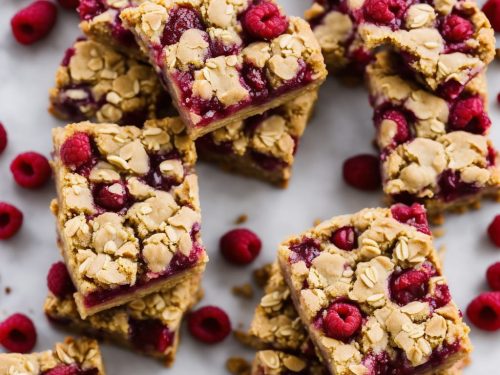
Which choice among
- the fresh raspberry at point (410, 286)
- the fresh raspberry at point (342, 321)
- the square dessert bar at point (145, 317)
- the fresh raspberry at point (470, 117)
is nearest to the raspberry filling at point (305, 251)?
the fresh raspberry at point (342, 321)

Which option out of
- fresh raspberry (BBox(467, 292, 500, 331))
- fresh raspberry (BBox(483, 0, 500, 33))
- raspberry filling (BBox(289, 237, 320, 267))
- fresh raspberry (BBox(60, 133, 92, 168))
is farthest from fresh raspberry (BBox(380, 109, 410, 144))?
fresh raspberry (BBox(60, 133, 92, 168))

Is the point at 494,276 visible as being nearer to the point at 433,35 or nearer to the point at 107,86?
the point at 433,35

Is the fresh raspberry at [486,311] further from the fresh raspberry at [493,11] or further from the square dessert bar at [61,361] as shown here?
the square dessert bar at [61,361]

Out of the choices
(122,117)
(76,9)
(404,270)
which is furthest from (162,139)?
(404,270)

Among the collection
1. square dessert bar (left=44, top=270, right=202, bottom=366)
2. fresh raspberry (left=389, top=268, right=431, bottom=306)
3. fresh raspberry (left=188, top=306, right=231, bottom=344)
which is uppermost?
fresh raspberry (left=389, top=268, right=431, bottom=306)

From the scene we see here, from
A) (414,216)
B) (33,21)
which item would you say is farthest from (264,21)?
(33,21)

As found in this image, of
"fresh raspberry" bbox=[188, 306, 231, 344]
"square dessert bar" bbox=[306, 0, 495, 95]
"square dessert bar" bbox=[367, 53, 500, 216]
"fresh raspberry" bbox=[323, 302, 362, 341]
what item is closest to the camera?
"fresh raspberry" bbox=[323, 302, 362, 341]

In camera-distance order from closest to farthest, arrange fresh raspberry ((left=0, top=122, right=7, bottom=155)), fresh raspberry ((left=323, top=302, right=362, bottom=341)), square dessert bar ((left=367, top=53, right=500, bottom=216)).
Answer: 1. fresh raspberry ((left=323, top=302, right=362, bottom=341))
2. square dessert bar ((left=367, top=53, right=500, bottom=216))
3. fresh raspberry ((left=0, top=122, right=7, bottom=155))

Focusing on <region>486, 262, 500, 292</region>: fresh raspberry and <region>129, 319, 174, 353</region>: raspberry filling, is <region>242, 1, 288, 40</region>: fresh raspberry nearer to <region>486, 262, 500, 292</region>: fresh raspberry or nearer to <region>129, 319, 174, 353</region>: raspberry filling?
<region>129, 319, 174, 353</region>: raspberry filling

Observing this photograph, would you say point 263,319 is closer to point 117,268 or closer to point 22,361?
point 117,268
